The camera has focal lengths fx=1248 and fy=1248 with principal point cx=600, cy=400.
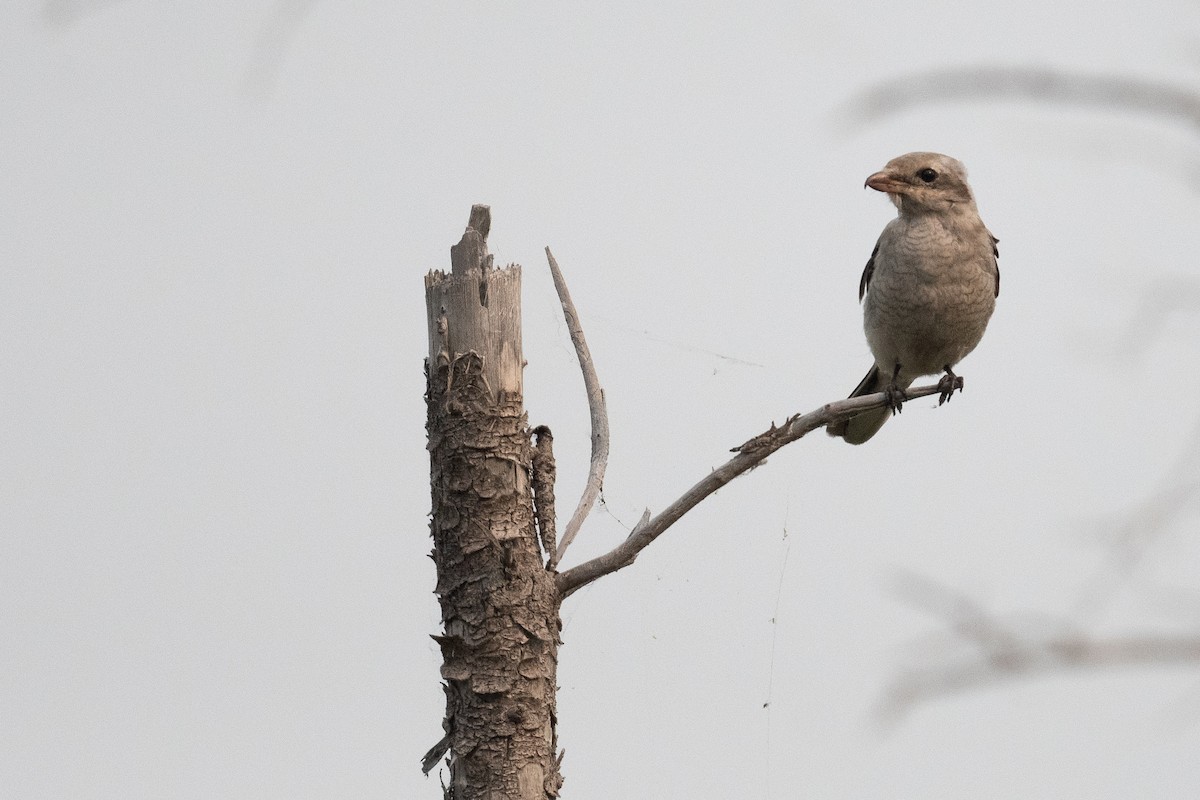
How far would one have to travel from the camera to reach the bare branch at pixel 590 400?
4.02 meters

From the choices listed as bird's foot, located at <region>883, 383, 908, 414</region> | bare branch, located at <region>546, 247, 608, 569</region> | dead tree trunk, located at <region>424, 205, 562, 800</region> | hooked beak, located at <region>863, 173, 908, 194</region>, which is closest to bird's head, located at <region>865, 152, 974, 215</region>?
hooked beak, located at <region>863, 173, 908, 194</region>

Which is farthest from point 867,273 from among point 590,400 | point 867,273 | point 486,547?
point 486,547

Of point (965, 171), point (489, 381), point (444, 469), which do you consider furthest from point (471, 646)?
point (965, 171)

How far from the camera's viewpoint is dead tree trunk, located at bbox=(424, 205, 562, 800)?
11.7 ft

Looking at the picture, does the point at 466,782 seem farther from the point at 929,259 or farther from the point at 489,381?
the point at 929,259

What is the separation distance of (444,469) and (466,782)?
906mm

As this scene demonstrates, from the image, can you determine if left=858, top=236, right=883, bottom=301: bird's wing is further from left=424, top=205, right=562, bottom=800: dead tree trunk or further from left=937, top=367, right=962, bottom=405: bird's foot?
left=424, top=205, right=562, bottom=800: dead tree trunk

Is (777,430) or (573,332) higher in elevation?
(573,332)

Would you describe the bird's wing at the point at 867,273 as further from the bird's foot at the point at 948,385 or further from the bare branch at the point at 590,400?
the bare branch at the point at 590,400

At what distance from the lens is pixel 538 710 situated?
11.8 feet

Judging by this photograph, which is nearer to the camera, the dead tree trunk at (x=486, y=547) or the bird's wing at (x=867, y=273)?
the dead tree trunk at (x=486, y=547)

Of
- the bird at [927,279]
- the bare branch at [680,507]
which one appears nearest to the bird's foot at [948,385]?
the bird at [927,279]

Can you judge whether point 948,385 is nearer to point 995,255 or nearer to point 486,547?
point 995,255

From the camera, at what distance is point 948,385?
17.1 feet
